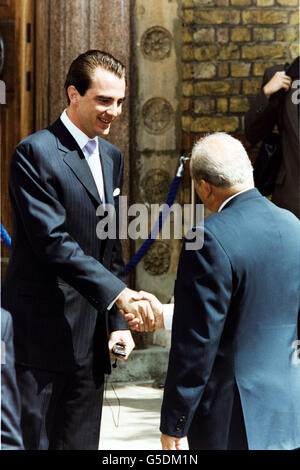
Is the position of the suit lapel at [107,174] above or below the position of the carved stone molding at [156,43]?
below

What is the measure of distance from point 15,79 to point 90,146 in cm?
339

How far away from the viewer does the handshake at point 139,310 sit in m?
3.01

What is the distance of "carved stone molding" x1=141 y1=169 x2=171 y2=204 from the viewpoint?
246 inches

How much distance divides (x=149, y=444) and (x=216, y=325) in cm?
227

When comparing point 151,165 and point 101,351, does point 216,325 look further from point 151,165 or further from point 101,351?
point 151,165

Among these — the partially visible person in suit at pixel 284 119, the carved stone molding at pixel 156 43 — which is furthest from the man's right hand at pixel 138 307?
the carved stone molding at pixel 156 43

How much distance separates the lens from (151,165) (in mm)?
6242

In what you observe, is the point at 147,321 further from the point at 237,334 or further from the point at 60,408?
the point at 237,334

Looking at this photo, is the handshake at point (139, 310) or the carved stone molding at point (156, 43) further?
the carved stone molding at point (156, 43)

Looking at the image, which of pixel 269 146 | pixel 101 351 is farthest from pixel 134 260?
pixel 101 351

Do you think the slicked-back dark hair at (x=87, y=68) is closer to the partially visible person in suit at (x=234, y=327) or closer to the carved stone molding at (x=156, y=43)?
the partially visible person in suit at (x=234, y=327)

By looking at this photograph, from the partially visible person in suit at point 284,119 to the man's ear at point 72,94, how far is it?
109 inches

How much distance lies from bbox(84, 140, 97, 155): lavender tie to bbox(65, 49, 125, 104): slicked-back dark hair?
18 cm

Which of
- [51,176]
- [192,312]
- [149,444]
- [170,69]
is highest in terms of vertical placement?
[170,69]
